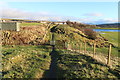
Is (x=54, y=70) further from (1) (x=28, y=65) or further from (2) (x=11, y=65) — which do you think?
(2) (x=11, y=65)

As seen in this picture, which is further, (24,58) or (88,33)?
(88,33)

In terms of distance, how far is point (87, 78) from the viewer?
8594mm

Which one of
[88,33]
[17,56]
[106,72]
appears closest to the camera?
[106,72]

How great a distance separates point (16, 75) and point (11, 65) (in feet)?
7.86

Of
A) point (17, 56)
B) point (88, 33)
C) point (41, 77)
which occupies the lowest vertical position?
point (41, 77)

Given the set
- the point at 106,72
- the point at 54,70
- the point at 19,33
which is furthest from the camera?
the point at 19,33

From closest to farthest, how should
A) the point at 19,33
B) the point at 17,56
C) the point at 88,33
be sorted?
the point at 17,56 < the point at 19,33 < the point at 88,33

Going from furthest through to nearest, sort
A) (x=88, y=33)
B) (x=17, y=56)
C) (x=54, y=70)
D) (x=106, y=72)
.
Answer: (x=88, y=33) < (x=17, y=56) < (x=54, y=70) < (x=106, y=72)

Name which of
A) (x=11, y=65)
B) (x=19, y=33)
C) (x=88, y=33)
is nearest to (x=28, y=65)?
(x=11, y=65)

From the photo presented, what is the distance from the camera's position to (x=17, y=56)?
14195 mm

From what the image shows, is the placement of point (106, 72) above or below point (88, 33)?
below

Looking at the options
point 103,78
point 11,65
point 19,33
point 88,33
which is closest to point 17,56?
point 11,65

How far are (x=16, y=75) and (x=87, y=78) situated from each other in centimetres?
578

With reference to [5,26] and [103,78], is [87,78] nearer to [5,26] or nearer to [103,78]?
[103,78]
